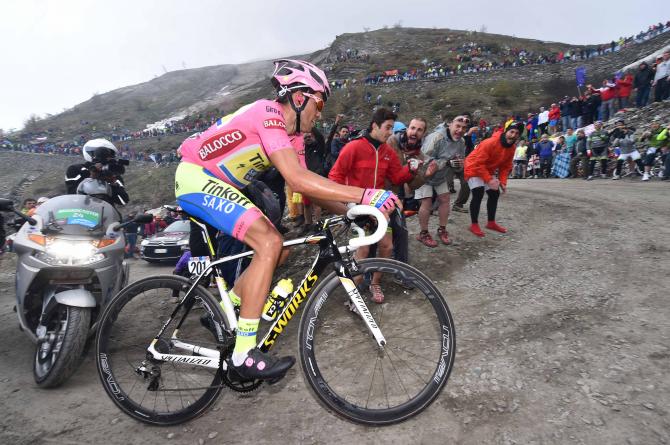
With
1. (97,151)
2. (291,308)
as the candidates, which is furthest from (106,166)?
(291,308)

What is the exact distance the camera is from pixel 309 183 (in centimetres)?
261

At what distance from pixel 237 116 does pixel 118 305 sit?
1.78 metres

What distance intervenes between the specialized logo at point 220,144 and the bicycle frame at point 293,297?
62 cm

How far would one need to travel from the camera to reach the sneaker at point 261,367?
2598 millimetres

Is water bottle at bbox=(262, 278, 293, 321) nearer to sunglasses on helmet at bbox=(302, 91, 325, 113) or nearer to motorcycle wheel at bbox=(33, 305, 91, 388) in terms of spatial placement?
sunglasses on helmet at bbox=(302, 91, 325, 113)

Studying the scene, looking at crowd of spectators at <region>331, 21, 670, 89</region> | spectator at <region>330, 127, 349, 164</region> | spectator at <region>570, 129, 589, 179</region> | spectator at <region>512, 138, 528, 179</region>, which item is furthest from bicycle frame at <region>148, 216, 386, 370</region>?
crowd of spectators at <region>331, 21, 670, 89</region>

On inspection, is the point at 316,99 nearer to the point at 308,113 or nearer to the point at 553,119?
the point at 308,113

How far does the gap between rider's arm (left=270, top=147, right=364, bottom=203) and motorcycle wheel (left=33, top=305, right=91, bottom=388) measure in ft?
7.38

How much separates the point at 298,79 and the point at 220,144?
0.83 meters

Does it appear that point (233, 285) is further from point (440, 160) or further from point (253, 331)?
point (440, 160)

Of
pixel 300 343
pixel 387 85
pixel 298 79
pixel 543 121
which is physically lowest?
pixel 543 121

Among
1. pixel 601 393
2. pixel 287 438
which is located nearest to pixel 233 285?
pixel 287 438

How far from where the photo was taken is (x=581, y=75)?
1064 inches

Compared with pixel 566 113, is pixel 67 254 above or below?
above
